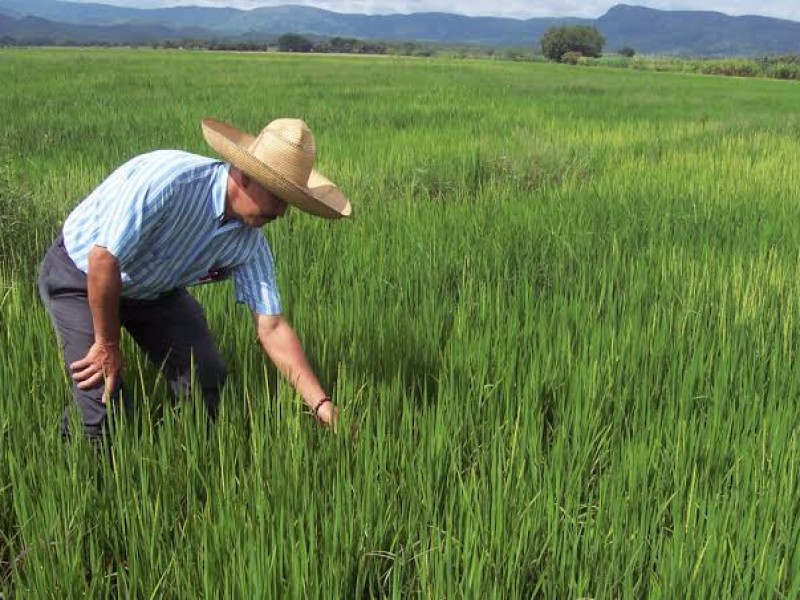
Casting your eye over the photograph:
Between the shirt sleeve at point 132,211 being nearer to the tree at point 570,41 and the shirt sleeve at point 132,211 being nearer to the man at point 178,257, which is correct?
the man at point 178,257

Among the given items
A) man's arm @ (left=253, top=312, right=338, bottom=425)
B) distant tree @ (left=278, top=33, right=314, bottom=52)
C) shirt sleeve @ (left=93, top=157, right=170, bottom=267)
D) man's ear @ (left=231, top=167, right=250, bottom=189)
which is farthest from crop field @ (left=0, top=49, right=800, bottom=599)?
distant tree @ (left=278, top=33, right=314, bottom=52)

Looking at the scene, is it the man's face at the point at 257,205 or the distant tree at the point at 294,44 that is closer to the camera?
the man's face at the point at 257,205

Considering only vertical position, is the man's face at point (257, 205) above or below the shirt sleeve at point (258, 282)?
above

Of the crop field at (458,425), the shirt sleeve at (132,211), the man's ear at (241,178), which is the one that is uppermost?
the man's ear at (241,178)

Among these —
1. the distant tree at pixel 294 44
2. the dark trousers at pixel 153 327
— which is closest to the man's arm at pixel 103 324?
the dark trousers at pixel 153 327

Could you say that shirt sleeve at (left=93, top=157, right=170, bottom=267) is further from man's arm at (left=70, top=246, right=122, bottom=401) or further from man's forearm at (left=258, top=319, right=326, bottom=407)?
man's forearm at (left=258, top=319, right=326, bottom=407)

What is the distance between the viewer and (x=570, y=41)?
78.4 metres

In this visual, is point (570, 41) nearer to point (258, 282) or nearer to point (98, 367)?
point (258, 282)

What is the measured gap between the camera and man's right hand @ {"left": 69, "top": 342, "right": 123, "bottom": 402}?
1.60m

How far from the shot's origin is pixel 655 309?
2.18 metres

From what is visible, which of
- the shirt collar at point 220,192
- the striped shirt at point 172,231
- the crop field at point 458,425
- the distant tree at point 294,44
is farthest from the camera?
the distant tree at point 294,44

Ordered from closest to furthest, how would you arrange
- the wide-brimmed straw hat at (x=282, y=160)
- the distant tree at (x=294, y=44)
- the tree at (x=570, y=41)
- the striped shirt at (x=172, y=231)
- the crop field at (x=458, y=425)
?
the crop field at (x=458, y=425) < the wide-brimmed straw hat at (x=282, y=160) < the striped shirt at (x=172, y=231) < the tree at (x=570, y=41) < the distant tree at (x=294, y=44)

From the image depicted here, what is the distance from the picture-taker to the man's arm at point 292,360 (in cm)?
159

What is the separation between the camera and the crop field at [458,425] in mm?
1145
